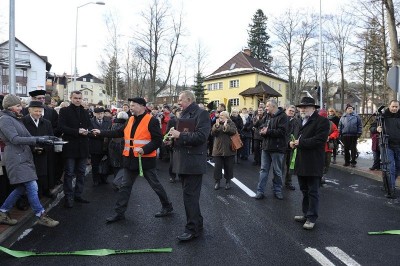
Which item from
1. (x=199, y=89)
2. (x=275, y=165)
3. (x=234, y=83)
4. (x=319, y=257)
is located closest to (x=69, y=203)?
(x=275, y=165)

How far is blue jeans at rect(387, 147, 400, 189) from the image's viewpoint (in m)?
8.11

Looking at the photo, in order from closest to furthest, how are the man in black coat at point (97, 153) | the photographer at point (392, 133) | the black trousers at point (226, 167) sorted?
the photographer at point (392, 133), the black trousers at point (226, 167), the man in black coat at point (97, 153)

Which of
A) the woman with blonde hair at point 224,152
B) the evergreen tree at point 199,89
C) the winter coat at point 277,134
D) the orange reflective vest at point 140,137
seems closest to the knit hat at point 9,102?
the orange reflective vest at point 140,137

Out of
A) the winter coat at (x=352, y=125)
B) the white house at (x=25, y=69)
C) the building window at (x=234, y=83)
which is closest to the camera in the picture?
the winter coat at (x=352, y=125)

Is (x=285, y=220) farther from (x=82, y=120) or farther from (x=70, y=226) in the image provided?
(x=82, y=120)

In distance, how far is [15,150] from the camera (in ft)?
17.7

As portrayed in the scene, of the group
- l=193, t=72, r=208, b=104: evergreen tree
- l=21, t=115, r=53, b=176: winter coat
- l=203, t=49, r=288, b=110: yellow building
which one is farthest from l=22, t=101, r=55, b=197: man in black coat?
l=203, t=49, r=288, b=110: yellow building

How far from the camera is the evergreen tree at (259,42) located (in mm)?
68188

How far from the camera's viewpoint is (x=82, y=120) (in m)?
7.20

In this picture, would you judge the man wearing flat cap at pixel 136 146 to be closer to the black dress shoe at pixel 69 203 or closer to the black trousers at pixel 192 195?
the black trousers at pixel 192 195

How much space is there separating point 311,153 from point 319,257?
187 cm

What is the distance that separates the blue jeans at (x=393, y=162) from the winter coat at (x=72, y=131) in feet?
21.6

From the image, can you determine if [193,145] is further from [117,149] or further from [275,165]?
[117,149]

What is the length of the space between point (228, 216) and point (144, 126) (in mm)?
2165
